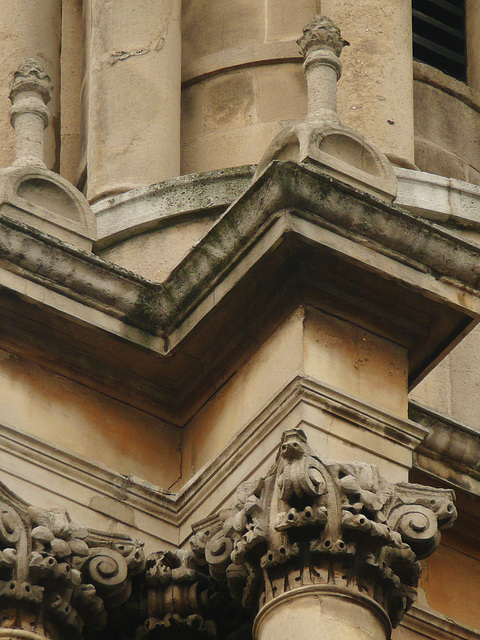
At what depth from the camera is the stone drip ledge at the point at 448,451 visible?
14.0m

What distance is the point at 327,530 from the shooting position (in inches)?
478

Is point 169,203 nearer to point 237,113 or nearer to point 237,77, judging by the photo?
point 237,113

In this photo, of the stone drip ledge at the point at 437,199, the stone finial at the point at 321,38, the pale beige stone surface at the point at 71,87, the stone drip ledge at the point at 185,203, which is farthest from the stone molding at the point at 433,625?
the pale beige stone surface at the point at 71,87

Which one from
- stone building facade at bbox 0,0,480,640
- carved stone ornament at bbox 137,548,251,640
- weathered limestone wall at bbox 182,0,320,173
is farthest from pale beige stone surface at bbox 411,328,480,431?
carved stone ornament at bbox 137,548,251,640

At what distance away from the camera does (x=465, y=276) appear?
13.5 m

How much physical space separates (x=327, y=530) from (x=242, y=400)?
1.46 metres

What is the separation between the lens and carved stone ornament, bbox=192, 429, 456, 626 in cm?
1215

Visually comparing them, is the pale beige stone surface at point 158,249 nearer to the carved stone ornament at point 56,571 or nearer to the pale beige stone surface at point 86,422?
the pale beige stone surface at point 86,422

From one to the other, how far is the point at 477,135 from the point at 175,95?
262 centimetres

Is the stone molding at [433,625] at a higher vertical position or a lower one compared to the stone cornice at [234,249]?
lower

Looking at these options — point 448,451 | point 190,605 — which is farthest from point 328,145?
point 190,605

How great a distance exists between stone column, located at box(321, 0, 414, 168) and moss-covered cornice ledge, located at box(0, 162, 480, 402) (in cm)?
316

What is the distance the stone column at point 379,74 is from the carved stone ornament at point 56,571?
468 centimetres

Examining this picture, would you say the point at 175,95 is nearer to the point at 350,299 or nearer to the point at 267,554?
the point at 350,299
